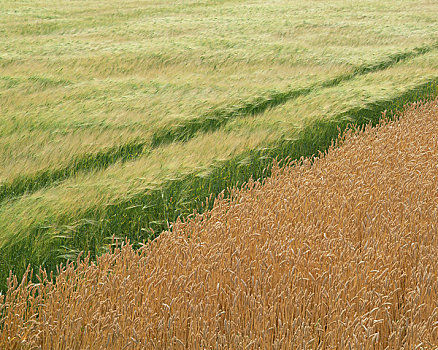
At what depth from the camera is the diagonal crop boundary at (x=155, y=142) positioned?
12.2 ft

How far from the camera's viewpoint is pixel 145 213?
3.49 m

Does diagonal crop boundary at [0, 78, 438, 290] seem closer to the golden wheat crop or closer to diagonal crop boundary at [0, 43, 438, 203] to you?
the golden wheat crop

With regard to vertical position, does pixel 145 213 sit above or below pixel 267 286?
below

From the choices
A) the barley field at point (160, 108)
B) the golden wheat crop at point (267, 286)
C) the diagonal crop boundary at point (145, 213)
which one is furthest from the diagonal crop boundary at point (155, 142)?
the golden wheat crop at point (267, 286)

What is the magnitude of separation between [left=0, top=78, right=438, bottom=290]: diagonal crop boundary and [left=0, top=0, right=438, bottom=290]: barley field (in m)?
0.01

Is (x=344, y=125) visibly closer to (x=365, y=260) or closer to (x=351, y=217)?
(x=351, y=217)

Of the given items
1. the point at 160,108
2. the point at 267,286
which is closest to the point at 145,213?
the point at 267,286

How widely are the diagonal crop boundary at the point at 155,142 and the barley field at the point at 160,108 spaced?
0.5 inches

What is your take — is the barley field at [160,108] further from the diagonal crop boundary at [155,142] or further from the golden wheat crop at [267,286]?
the golden wheat crop at [267,286]

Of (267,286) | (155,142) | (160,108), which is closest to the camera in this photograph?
(267,286)

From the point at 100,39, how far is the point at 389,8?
422 inches

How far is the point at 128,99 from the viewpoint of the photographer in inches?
244

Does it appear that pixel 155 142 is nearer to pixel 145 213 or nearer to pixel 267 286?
pixel 145 213

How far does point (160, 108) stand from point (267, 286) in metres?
3.79
